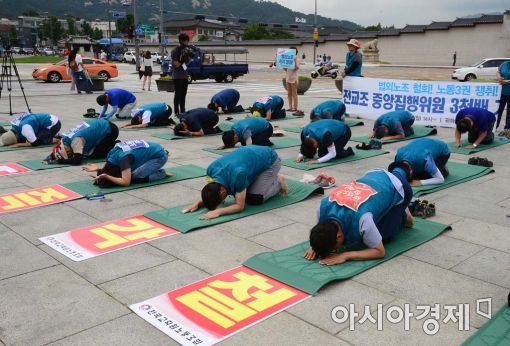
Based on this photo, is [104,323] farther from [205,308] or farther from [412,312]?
[412,312]

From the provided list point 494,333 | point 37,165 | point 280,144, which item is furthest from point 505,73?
point 37,165

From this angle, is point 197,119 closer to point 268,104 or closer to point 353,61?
point 268,104

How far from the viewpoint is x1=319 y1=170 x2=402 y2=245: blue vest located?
411 cm

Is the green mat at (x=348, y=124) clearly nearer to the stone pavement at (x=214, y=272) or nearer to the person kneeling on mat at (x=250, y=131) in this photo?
the person kneeling on mat at (x=250, y=131)

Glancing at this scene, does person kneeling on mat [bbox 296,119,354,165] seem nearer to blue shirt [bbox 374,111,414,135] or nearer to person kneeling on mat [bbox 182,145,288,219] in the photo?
person kneeling on mat [bbox 182,145,288,219]

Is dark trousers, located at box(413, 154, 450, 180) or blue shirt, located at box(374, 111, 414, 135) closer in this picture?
dark trousers, located at box(413, 154, 450, 180)

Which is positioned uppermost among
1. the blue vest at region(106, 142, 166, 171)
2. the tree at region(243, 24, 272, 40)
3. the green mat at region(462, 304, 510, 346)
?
the tree at region(243, 24, 272, 40)

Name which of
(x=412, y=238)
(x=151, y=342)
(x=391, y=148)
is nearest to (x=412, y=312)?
(x=412, y=238)

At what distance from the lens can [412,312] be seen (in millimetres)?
3535

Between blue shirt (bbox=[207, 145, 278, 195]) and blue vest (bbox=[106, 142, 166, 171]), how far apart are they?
1589 millimetres

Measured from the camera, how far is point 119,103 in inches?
492

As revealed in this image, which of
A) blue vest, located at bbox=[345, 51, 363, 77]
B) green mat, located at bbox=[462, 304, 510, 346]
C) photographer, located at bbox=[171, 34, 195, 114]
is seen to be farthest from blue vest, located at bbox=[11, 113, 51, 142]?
green mat, located at bbox=[462, 304, 510, 346]

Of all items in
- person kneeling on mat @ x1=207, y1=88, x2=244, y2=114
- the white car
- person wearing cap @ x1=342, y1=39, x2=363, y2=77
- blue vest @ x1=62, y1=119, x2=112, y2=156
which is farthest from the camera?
the white car

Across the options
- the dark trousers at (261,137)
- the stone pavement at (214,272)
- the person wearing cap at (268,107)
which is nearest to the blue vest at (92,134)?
the stone pavement at (214,272)
